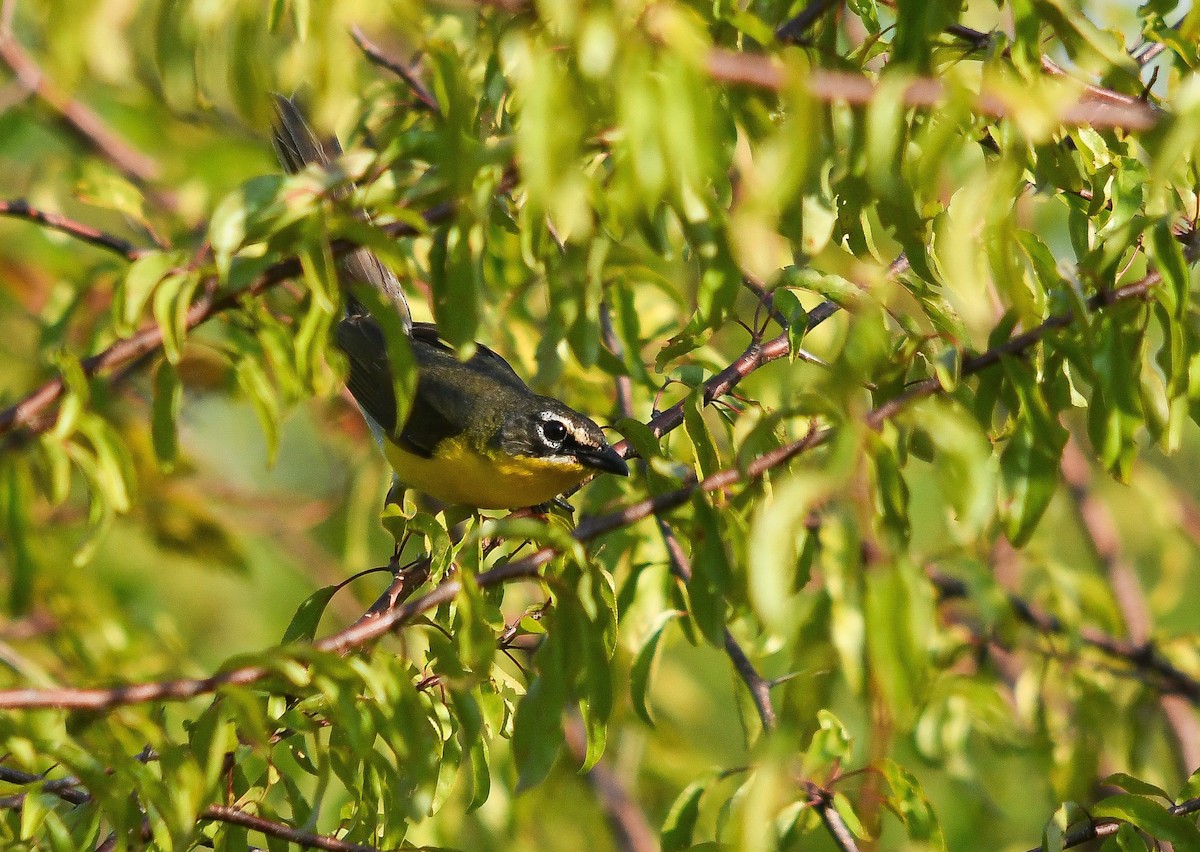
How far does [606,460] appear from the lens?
4.43 m

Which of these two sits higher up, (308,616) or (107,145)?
(308,616)

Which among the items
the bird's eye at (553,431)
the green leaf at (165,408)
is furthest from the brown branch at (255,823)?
the bird's eye at (553,431)

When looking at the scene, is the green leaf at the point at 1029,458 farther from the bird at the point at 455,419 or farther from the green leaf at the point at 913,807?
the bird at the point at 455,419

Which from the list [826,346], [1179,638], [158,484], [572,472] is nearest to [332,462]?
[158,484]

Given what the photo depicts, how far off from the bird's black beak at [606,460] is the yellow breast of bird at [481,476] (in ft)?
0.82

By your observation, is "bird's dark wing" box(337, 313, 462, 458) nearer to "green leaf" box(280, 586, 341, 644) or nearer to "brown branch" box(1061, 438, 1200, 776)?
"green leaf" box(280, 586, 341, 644)

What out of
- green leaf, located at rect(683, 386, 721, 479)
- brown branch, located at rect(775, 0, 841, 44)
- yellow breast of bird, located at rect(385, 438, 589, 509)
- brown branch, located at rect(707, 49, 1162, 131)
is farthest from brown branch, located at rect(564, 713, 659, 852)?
brown branch, located at rect(707, 49, 1162, 131)

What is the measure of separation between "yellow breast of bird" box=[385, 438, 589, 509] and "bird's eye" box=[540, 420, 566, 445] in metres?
0.09

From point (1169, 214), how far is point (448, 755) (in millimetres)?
1842

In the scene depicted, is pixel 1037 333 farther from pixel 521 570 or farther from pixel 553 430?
pixel 553 430

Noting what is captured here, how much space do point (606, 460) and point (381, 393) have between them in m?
1.76

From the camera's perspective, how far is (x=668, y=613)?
3.41 meters

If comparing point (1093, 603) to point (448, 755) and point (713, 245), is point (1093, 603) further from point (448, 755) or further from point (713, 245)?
point (713, 245)

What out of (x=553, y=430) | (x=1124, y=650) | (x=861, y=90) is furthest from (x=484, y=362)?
(x=861, y=90)
